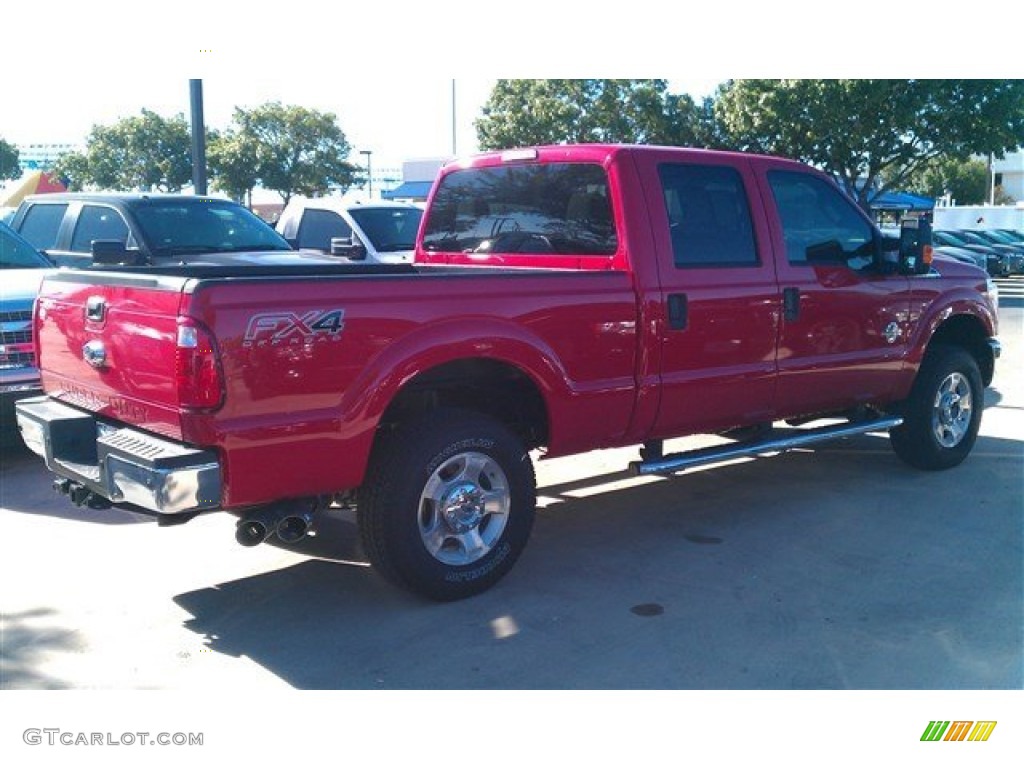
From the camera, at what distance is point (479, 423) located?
173 inches

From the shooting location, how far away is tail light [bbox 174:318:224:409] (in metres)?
3.56

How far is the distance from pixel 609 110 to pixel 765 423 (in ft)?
77.7

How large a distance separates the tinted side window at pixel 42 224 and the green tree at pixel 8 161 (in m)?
47.9

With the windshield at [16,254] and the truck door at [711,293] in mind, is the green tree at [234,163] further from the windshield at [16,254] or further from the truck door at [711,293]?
the truck door at [711,293]

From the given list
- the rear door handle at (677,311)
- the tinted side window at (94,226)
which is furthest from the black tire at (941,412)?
the tinted side window at (94,226)

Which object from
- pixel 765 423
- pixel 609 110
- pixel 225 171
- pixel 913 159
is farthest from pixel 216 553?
pixel 225 171

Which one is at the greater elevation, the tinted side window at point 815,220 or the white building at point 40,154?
the white building at point 40,154

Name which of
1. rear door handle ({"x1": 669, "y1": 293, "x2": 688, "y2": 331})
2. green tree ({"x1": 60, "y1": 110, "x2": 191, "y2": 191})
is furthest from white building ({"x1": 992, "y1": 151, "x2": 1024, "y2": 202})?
rear door handle ({"x1": 669, "y1": 293, "x2": 688, "y2": 331})

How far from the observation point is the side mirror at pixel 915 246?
607 centimetres

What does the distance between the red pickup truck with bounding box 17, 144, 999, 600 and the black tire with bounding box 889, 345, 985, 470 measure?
0.07 feet

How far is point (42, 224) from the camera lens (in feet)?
31.3

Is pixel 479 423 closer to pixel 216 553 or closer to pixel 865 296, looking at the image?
pixel 216 553

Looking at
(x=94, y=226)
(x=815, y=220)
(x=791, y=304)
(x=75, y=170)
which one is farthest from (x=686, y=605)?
(x=75, y=170)

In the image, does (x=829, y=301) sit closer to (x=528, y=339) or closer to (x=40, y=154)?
(x=528, y=339)
